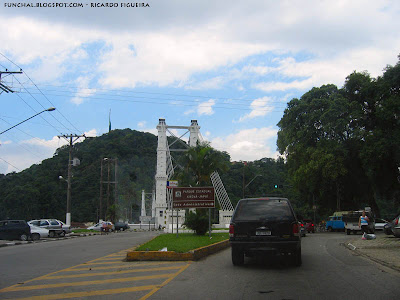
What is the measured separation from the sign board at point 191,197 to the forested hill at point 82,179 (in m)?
41.7

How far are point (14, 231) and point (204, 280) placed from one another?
23.2 meters

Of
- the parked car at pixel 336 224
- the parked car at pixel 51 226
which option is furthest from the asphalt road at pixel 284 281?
the parked car at pixel 336 224

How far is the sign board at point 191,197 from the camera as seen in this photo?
21.9 m

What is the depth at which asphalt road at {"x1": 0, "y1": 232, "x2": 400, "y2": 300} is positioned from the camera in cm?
756

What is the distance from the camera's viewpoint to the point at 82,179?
7338cm

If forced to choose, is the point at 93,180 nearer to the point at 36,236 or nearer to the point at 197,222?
the point at 36,236

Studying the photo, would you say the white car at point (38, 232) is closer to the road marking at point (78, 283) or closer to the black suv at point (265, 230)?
the road marking at point (78, 283)

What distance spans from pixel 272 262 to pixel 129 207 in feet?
262

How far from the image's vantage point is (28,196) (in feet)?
216

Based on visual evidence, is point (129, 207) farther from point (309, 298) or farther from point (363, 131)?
point (309, 298)

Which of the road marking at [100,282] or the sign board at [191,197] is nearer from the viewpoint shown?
the road marking at [100,282]

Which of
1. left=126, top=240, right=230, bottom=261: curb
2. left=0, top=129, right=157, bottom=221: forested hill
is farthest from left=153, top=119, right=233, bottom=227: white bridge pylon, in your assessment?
left=126, top=240, right=230, bottom=261: curb

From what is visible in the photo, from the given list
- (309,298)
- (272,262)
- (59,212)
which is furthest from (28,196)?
(309,298)

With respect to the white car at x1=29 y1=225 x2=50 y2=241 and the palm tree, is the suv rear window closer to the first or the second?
the palm tree
